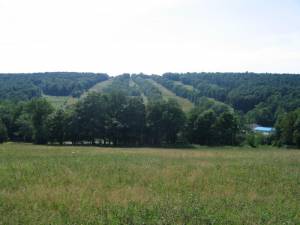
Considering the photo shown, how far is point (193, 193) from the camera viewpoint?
44.8 feet

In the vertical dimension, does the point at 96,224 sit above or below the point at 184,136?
above

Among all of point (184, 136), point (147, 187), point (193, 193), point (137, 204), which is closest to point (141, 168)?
point (147, 187)

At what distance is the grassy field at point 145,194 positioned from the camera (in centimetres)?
995

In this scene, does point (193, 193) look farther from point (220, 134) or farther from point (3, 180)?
point (220, 134)

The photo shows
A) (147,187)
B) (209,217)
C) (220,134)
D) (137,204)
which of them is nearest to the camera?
(209,217)

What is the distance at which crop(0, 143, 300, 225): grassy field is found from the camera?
32.6 feet

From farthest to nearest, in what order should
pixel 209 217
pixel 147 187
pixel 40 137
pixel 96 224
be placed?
pixel 40 137 < pixel 147 187 < pixel 209 217 < pixel 96 224

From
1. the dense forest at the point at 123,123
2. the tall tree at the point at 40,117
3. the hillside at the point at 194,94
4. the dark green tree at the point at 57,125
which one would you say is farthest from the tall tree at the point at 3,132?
the hillside at the point at 194,94

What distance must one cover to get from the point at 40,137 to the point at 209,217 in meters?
56.0

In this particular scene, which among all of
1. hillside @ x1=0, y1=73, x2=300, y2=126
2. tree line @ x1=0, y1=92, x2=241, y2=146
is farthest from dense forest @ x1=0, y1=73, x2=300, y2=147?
hillside @ x1=0, y1=73, x2=300, y2=126

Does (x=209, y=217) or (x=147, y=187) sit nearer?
(x=209, y=217)

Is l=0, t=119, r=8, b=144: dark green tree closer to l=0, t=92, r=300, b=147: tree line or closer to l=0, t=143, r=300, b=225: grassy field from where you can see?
l=0, t=92, r=300, b=147: tree line

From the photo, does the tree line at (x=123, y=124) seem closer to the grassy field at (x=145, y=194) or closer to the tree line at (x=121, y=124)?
the tree line at (x=121, y=124)

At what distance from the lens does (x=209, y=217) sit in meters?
9.91
